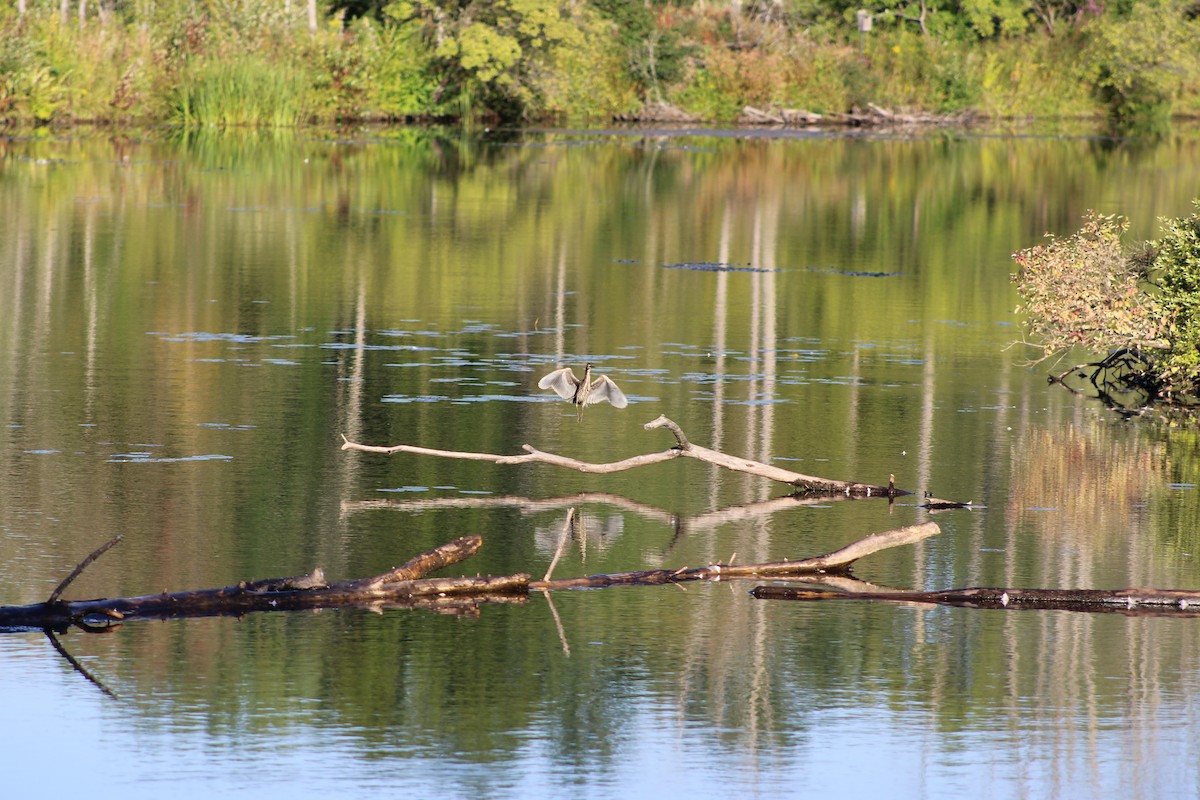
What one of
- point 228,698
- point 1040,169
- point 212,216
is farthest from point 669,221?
point 228,698

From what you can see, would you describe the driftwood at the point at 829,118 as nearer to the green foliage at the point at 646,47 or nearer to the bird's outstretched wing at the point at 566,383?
the green foliage at the point at 646,47

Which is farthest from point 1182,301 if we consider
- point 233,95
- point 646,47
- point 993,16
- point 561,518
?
point 993,16

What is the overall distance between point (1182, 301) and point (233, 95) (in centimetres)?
3541

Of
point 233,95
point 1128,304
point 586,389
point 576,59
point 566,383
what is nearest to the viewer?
point 586,389

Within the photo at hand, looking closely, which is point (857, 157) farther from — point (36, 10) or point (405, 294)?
point (405, 294)

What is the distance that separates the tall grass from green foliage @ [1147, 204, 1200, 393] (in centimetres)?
3451

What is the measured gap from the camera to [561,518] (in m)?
10.4

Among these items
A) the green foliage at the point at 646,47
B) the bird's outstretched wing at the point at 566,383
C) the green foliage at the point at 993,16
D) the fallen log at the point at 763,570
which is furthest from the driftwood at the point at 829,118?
the fallen log at the point at 763,570

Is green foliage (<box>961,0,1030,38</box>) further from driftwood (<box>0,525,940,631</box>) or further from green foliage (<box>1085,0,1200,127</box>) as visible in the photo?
driftwood (<box>0,525,940,631</box>)

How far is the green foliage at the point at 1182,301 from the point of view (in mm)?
13805

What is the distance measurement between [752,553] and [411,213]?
19545mm

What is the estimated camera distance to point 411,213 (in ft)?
93.8

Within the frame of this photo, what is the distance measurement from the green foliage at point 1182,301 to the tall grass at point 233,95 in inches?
1359

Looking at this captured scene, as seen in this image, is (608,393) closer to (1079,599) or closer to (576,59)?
(1079,599)
